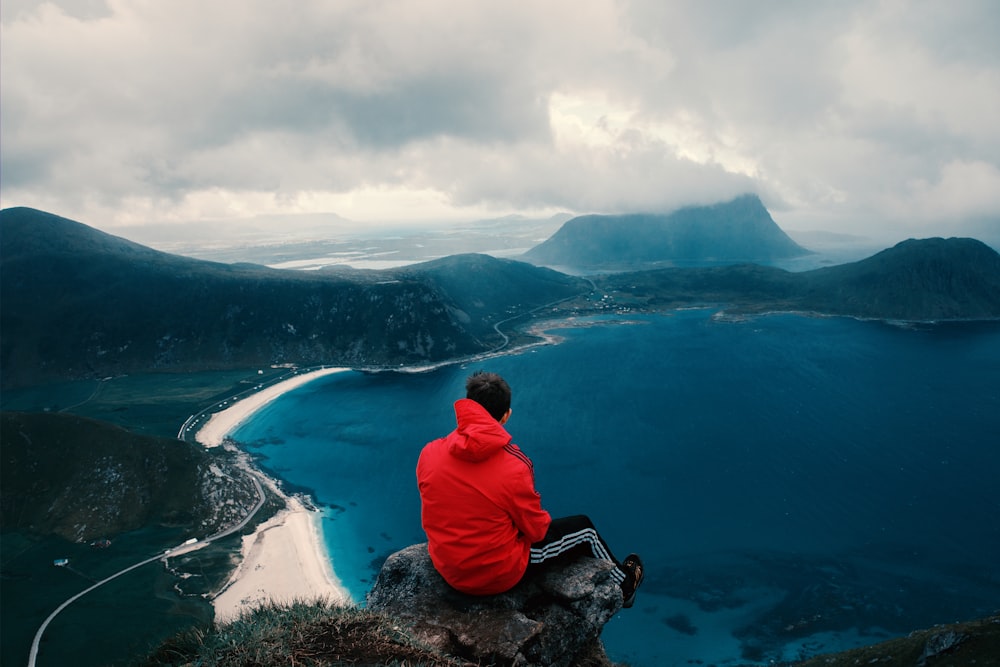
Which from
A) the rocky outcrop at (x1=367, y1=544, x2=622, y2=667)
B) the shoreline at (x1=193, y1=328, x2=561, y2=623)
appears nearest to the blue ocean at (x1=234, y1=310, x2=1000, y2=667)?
the shoreline at (x1=193, y1=328, x2=561, y2=623)

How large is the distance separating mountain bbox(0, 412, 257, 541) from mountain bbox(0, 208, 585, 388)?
71749 mm

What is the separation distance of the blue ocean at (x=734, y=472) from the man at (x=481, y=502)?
1716 inches

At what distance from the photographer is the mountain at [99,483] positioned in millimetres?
57812

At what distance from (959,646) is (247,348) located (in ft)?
500

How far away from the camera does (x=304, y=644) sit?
616cm

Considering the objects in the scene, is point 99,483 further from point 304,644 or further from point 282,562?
point 304,644

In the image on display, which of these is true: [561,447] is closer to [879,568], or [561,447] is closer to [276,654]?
[879,568]

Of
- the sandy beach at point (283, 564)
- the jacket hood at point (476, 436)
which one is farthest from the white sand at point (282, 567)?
the jacket hood at point (476, 436)

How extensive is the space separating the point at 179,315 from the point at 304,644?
6652 inches

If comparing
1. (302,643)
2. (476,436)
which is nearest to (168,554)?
(302,643)

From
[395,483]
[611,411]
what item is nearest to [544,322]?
[611,411]

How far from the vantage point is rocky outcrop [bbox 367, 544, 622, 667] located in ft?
22.0

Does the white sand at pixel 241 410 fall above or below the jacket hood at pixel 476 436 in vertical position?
below

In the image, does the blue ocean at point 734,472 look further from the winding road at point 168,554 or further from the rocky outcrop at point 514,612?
the rocky outcrop at point 514,612
